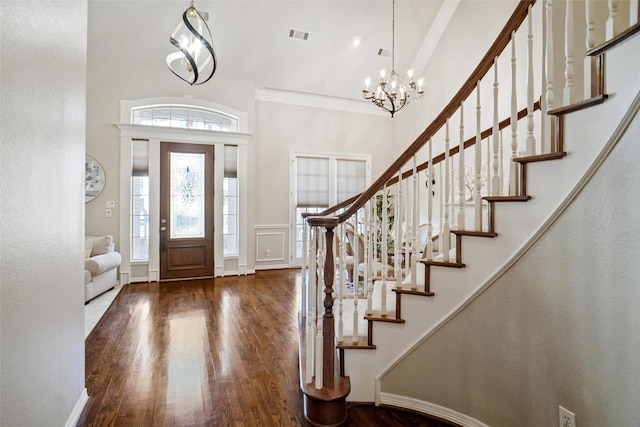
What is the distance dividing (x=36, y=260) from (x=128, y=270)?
4.16 m

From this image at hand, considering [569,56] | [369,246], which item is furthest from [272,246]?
[569,56]

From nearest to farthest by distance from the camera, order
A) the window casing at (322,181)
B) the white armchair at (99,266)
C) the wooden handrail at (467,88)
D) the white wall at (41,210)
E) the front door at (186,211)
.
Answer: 1. the white wall at (41,210)
2. the wooden handrail at (467,88)
3. the white armchair at (99,266)
4. the front door at (186,211)
5. the window casing at (322,181)

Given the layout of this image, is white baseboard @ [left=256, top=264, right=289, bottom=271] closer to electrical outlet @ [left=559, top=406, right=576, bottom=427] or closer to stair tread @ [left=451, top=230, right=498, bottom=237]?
stair tread @ [left=451, top=230, right=498, bottom=237]

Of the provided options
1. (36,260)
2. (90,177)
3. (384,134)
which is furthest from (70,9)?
(384,134)

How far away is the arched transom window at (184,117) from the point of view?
5.09 meters

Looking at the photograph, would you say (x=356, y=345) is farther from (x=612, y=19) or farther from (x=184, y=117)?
(x=184, y=117)

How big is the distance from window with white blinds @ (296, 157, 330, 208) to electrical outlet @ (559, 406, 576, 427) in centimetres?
525

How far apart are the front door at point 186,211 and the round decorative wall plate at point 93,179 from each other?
0.87 meters

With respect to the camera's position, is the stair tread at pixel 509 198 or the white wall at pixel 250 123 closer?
the stair tread at pixel 509 198

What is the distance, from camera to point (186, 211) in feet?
17.3

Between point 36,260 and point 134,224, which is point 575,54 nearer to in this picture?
point 36,260

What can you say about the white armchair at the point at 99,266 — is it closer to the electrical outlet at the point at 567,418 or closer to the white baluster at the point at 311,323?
the white baluster at the point at 311,323

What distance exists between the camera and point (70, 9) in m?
1.73

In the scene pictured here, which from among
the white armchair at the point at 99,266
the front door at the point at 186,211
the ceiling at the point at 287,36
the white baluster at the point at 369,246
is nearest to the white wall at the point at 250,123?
the ceiling at the point at 287,36
